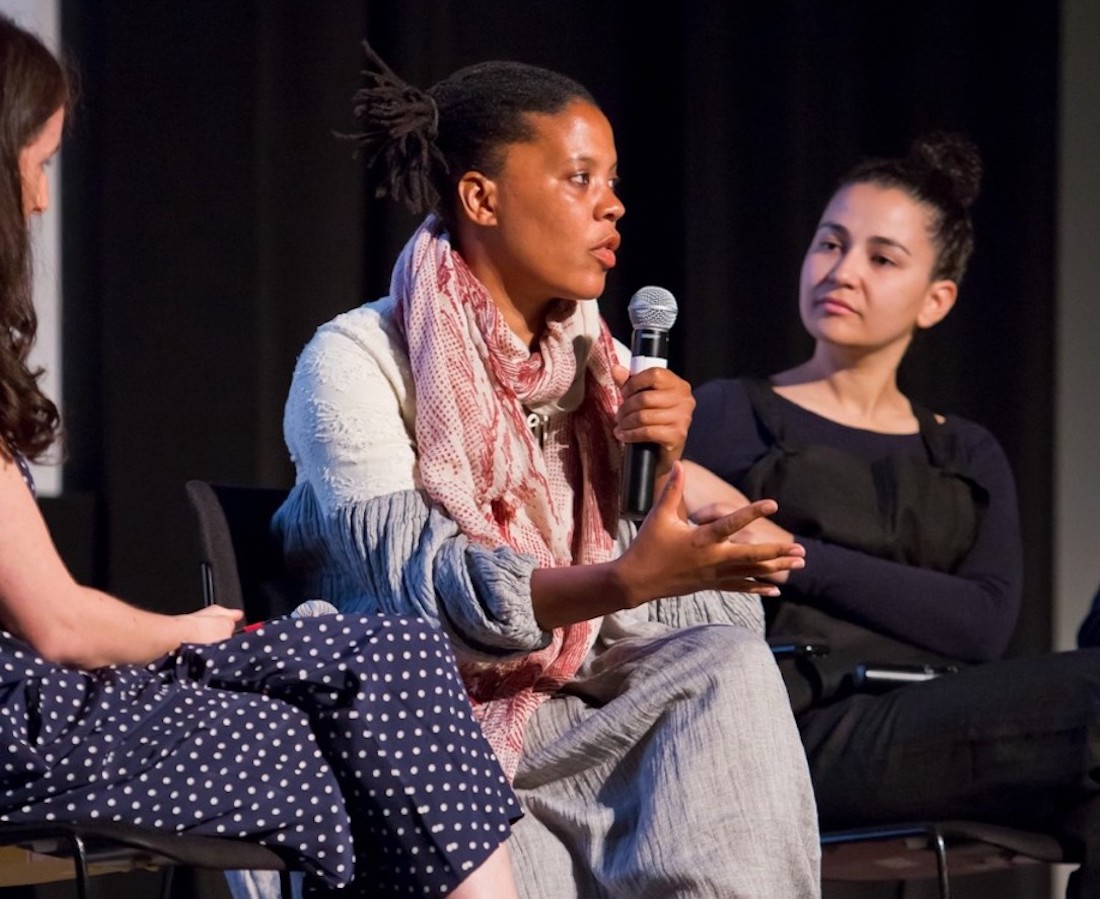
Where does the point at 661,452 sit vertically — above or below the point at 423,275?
below

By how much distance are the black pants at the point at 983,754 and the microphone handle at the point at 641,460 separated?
48cm

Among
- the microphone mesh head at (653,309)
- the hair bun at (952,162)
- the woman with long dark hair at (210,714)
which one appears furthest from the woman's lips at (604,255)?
the hair bun at (952,162)

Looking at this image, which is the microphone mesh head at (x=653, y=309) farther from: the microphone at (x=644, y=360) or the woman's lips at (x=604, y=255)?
the woman's lips at (x=604, y=255)

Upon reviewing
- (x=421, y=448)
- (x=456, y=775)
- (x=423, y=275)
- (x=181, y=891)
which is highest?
(x=423, y=275)

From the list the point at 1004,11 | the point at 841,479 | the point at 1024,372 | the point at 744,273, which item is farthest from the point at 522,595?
the point at 1004,11

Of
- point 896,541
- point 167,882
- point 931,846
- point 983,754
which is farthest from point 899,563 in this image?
point 167,882

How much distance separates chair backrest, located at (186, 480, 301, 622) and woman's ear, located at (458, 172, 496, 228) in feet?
1.39

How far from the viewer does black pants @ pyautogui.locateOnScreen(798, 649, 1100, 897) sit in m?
2.17

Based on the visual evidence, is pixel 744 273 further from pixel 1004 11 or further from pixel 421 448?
pixel 421 448

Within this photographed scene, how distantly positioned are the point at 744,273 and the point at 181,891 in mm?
1508

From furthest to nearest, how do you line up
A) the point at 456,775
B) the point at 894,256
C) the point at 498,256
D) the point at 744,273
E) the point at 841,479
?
the point at 744,273 → the point at 894,256 → the point at 841,479 → the point at 498,256 → the point at 456,775

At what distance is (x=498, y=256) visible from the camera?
7.34 ft

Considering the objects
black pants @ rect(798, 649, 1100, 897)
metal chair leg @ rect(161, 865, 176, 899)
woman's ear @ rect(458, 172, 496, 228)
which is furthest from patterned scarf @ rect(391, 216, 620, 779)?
metal chair leg @ rect(161, 865, 176, 899)

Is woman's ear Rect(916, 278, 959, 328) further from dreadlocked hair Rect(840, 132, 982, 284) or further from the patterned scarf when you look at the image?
the patterned scarf
